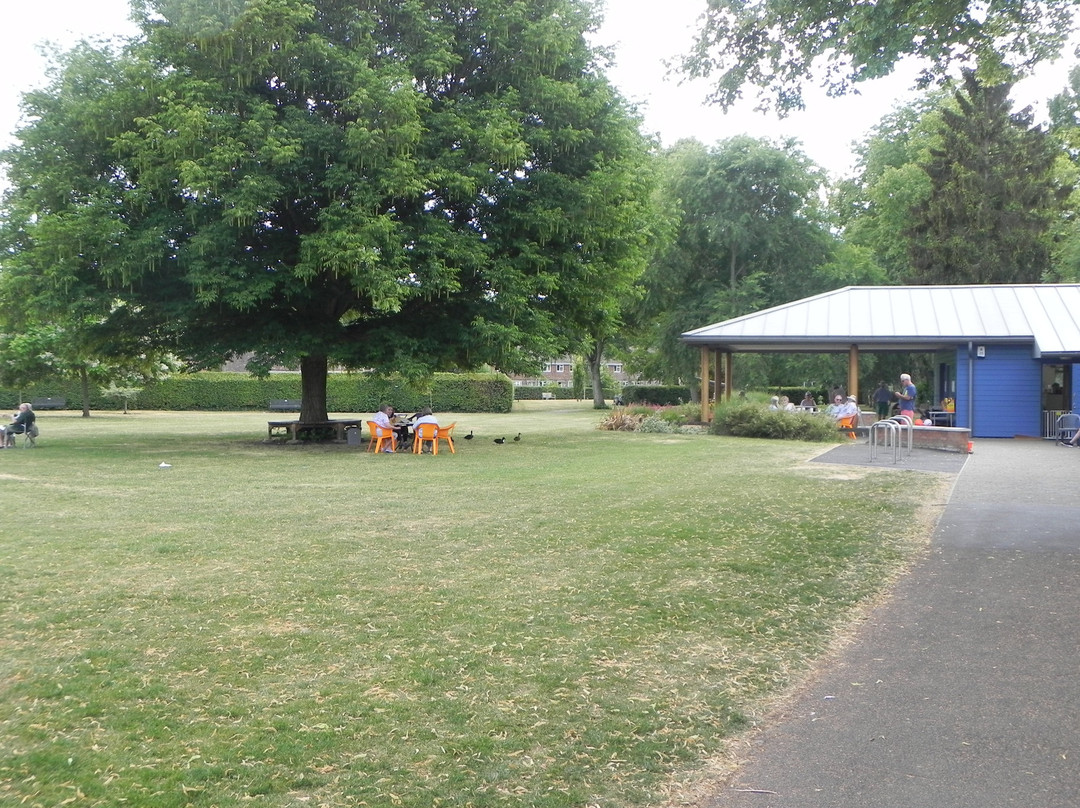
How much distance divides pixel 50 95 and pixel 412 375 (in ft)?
31.9

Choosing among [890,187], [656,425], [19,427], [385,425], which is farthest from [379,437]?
[890,187]

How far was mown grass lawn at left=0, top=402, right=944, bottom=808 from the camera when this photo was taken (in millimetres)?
3822

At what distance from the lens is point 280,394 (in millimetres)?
48781

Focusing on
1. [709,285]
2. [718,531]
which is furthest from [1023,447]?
[709,285]

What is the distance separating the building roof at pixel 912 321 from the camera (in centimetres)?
2464

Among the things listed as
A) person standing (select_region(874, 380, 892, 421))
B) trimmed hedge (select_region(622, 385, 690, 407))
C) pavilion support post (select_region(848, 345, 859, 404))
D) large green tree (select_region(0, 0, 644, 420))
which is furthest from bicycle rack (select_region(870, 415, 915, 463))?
trimmed hedge (select_region(622, 385, 690, 407))

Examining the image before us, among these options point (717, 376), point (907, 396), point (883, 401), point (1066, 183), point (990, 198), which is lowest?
point (883, 401)

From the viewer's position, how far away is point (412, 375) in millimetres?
20156

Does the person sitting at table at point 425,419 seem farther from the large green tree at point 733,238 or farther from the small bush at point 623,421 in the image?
the large green tree at point 733,238

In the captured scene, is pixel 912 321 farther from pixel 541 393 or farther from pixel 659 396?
pixel 541 393

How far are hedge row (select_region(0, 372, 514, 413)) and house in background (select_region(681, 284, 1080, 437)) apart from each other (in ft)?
64.1

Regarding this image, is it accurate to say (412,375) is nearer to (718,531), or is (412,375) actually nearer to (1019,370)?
(718,531)

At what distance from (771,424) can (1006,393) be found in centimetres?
638

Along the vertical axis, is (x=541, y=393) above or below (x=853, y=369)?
below
